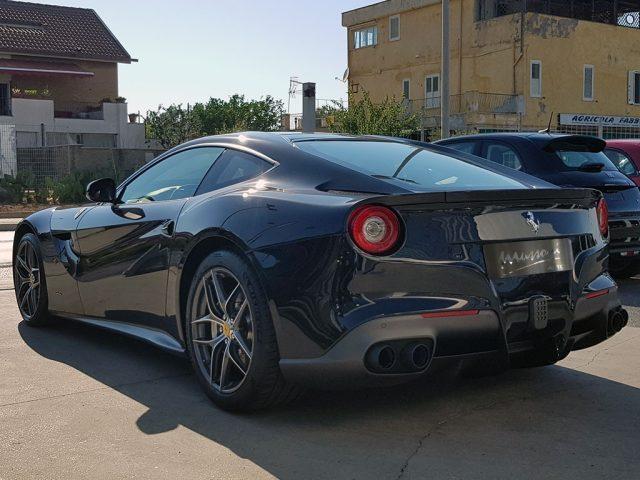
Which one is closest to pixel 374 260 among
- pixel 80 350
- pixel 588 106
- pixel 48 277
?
pixel 80 350

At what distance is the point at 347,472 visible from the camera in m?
3.21

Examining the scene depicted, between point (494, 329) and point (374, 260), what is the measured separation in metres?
0.62

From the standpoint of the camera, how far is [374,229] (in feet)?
11.5

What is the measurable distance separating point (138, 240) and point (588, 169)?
4860 mm

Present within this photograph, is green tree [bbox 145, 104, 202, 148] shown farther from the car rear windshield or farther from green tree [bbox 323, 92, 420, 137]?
the car rear windshield

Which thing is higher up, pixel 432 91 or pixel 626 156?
pixel 432 91

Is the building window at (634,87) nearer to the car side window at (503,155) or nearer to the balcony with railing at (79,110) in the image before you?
the balcony with railing at (79,110)

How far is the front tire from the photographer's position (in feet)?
12.2

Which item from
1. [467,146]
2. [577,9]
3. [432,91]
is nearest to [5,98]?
[432,91]

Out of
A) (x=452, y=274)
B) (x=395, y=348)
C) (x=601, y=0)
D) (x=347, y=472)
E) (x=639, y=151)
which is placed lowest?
(x=347, y=472)

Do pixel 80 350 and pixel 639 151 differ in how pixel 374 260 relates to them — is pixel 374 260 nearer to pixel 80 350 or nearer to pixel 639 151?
pixel 80 350

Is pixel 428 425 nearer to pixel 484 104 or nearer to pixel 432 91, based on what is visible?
pixel 484 104

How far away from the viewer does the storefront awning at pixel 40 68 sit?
40656 millimetres

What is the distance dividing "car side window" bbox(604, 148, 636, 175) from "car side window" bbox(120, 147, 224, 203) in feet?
19.5
